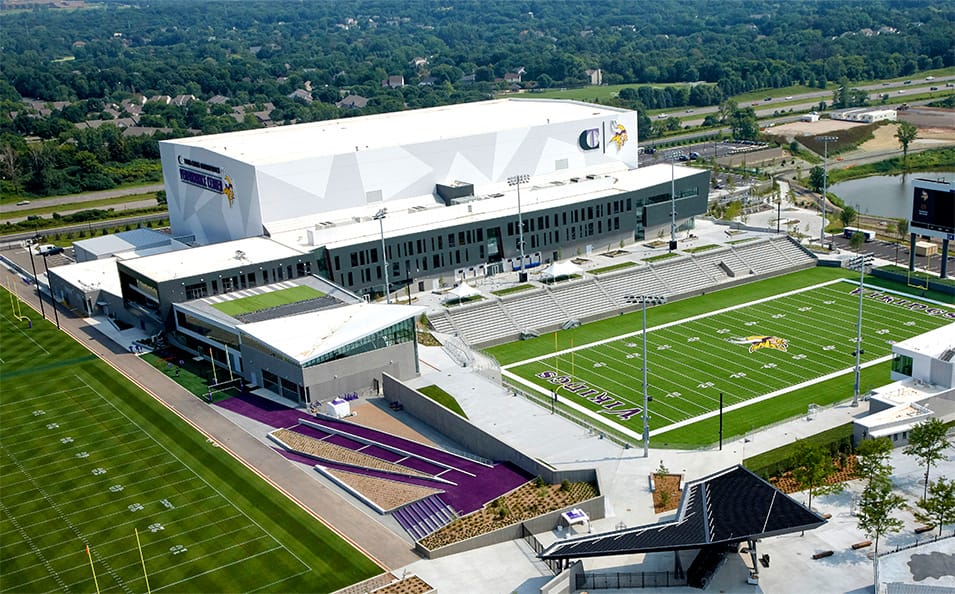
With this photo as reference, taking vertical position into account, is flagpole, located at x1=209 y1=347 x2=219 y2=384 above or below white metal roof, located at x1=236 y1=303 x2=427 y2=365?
below

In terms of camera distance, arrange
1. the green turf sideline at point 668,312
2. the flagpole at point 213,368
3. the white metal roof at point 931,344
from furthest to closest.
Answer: the green turf sideline at point 668,312 → the flagpole at point 213,368 → the white metal roof at point 931,344

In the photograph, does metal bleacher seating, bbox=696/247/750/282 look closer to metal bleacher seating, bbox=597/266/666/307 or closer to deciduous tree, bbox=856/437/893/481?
metal bleacher seating, bbox=597/266/666/307

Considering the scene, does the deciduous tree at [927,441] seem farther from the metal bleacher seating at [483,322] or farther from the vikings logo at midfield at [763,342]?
the metal bleacher seating at [483,322]

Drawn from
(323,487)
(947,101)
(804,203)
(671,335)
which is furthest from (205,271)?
(947,101)

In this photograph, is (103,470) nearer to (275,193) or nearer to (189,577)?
(189,577)

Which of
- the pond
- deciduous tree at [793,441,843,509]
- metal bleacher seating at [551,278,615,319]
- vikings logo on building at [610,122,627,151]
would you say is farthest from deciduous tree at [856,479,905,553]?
the pond

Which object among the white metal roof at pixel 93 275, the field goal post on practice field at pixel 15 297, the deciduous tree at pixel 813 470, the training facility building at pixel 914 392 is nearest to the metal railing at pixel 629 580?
the deciduous tree at pixel 813 470
